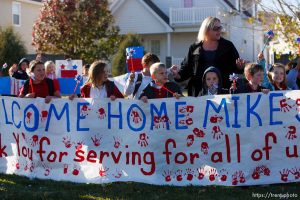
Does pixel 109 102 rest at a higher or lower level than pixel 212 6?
lower

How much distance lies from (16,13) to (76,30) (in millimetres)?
8978

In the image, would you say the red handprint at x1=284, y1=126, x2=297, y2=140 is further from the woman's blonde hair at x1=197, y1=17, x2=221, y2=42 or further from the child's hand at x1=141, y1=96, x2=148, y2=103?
the child's hand at x1=141, y1=96, x2=148, y2=103

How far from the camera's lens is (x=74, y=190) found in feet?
20.4

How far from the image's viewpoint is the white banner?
6.23 meters

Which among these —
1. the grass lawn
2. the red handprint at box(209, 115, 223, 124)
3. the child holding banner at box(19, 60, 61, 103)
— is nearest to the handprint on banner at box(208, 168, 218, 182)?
the grass lawn

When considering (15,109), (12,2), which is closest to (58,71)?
(15,109)

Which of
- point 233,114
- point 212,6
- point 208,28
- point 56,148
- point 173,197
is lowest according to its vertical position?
point 173,197

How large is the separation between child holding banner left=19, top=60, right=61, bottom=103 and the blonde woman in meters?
1.74

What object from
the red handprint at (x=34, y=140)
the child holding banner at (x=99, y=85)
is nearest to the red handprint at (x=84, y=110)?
the child holding banner at (x=99, y=85)

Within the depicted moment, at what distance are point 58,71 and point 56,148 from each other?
1114cm

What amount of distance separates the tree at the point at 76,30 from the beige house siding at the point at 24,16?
217 inches

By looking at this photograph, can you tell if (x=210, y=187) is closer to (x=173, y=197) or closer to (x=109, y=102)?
(x=173, y=197)

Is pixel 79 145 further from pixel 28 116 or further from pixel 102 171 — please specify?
pixel 28 116

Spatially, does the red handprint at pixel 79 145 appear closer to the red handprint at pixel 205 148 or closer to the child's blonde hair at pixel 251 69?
the red handprint at pixel 205 148
